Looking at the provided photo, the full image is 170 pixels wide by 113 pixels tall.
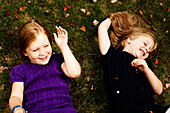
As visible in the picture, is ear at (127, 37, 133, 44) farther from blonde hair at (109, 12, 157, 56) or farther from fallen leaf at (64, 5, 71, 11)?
fallen leaf at (64, 5, 71, 11)

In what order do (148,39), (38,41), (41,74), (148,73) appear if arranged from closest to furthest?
(38,41), (41,74), (148,73), (148,39)

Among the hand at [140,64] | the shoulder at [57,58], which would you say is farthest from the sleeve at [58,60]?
the hand at [140,64]

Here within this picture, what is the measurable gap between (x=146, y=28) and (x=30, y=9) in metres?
2.96

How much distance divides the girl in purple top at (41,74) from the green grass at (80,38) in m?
0.89

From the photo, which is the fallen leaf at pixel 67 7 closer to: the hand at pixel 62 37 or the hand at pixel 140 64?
the hand at pixel 62 37

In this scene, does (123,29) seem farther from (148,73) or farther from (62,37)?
(62,37)

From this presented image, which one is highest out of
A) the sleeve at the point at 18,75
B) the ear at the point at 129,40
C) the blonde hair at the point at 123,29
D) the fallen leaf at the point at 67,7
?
the fallen leaf at the point at 67,7

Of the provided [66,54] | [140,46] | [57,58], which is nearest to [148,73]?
[140,46]

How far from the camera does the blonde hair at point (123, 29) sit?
3.69 m

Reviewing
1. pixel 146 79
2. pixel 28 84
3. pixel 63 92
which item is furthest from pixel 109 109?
pixel 28 84

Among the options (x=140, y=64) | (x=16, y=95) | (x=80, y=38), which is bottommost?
(x=16, y=95)

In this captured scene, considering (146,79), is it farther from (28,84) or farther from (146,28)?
(28,84)

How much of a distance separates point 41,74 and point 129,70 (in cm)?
179

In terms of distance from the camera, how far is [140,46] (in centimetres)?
346
